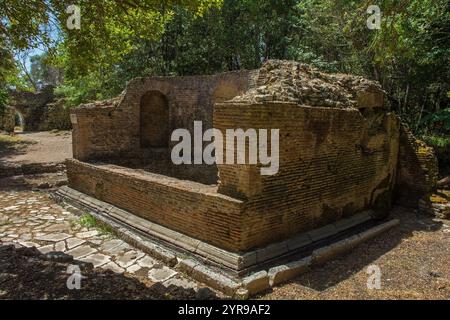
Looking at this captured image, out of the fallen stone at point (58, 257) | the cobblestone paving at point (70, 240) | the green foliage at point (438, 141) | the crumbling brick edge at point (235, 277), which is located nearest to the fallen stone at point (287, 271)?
the crumbling brick edge at point (235, 277)

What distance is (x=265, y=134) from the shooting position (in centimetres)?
484

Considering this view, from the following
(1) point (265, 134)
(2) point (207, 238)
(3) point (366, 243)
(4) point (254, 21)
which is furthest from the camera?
(4) point (254, 21)

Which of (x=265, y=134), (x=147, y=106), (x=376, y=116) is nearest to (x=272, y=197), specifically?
(x=265, y=134)

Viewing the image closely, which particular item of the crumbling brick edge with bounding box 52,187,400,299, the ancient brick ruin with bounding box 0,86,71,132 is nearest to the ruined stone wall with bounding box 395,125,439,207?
the crumbling brick edge with bounding box 52,187,400,299

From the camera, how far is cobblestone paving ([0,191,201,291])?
5.13m

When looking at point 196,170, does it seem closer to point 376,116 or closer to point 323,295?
point 376,116

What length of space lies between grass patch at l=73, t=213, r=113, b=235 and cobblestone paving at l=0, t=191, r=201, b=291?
0.06 m

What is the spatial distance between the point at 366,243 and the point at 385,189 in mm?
2077

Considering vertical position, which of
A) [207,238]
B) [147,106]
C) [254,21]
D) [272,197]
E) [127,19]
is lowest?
[207,238]

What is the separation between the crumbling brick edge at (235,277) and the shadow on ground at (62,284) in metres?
0.36

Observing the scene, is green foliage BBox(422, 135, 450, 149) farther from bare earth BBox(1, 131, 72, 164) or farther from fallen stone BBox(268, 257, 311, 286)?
bare earth BBox(1, 131, 72, 164)

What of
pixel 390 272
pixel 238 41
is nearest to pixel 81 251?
pixel 390 272

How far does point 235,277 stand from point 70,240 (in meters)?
3.46

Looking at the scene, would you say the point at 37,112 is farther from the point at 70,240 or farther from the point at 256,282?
the point at 256,282
